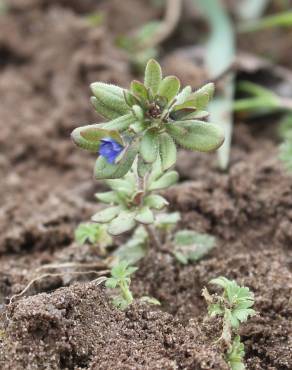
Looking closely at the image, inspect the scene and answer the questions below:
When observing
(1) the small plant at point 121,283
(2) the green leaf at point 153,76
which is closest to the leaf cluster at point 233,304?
(1) the small plant at point 121,283

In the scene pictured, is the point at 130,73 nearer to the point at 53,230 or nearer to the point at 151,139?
the point at 53,230

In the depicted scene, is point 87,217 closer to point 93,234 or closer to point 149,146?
point 93,234

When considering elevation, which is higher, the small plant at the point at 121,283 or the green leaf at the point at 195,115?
the green leaf at the point at 195,115

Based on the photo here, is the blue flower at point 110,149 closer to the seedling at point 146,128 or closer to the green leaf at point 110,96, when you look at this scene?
the seedling at point 146,128

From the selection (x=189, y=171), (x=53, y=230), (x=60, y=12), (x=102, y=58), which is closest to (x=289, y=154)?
(x=189, y=171)

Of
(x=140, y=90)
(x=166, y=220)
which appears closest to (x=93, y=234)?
(x=166, y=220)

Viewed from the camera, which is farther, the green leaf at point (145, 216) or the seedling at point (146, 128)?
the green leaf at point (145, 216)

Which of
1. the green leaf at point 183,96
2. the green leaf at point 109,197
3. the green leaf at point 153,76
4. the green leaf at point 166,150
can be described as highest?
the green leaf at point 153,76
